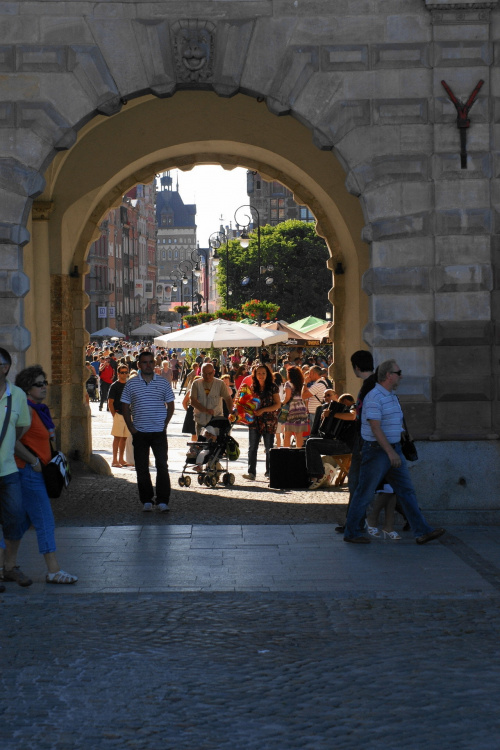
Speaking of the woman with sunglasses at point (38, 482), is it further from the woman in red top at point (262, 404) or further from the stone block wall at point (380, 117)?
the woman in red top at point (262, 404)

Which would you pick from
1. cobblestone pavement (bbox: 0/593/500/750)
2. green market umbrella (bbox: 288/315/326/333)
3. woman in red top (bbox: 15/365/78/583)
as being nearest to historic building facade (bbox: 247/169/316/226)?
green market umbrella (bbox: 288/315/326/333)

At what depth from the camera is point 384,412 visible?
34.4ft

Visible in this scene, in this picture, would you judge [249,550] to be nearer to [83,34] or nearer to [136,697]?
[136,697]

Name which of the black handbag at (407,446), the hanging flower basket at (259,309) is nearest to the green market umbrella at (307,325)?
the hanging flower basket at (259,309)

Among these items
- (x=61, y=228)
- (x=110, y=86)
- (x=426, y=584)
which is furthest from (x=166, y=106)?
(x=426, y=584)

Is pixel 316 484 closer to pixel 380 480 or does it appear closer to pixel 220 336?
pixel 380 480

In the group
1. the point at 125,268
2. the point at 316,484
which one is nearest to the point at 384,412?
the point at 316,484

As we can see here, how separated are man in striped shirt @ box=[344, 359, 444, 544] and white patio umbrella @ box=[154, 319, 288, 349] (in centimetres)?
1064

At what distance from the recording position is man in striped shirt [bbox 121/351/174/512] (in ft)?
42.3

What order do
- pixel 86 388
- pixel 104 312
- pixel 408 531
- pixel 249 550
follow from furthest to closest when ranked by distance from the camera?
1. pixel 104 312
2. pixel 86 388
3. pixel 408 531
4. pixel 249 550

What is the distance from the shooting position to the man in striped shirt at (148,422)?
42.3 ft

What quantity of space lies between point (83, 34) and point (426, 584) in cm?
644

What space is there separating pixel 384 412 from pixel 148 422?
346cm

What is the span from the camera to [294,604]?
8.27m
